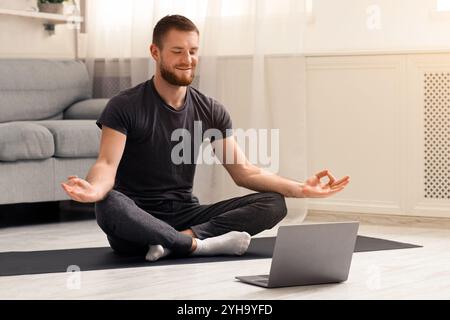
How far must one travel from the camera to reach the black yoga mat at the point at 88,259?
3.01 metres

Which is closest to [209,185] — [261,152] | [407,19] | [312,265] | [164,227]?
[261,152]

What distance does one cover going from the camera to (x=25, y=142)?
4.18m

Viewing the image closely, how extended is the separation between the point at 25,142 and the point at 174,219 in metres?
1.18

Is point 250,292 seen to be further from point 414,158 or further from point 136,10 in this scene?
point 136,10

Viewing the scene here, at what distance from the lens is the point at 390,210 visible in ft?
14.4

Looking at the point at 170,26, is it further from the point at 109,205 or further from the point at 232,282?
the point at 232,282

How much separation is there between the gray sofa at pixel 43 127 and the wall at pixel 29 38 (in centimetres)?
27

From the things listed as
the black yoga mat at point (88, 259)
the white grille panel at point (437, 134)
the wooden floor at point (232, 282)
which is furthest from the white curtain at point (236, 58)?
the wooden floor at point (232, 282)

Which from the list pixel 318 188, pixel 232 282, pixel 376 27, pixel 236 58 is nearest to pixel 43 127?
pixel 236 58

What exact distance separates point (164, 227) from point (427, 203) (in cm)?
167

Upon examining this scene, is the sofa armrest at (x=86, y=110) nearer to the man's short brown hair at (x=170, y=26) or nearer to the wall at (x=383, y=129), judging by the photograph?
the wall at (x=383, y=129)

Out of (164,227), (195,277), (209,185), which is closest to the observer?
(195,277)

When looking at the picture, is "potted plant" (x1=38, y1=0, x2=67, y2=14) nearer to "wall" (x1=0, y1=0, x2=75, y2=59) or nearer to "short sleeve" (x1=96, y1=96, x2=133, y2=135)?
"wall" (x1=0, y1=0, x2=75, y2=59)

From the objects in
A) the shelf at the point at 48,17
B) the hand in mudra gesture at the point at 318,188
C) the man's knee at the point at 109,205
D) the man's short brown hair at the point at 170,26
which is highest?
the shelf at the point at 48,17
